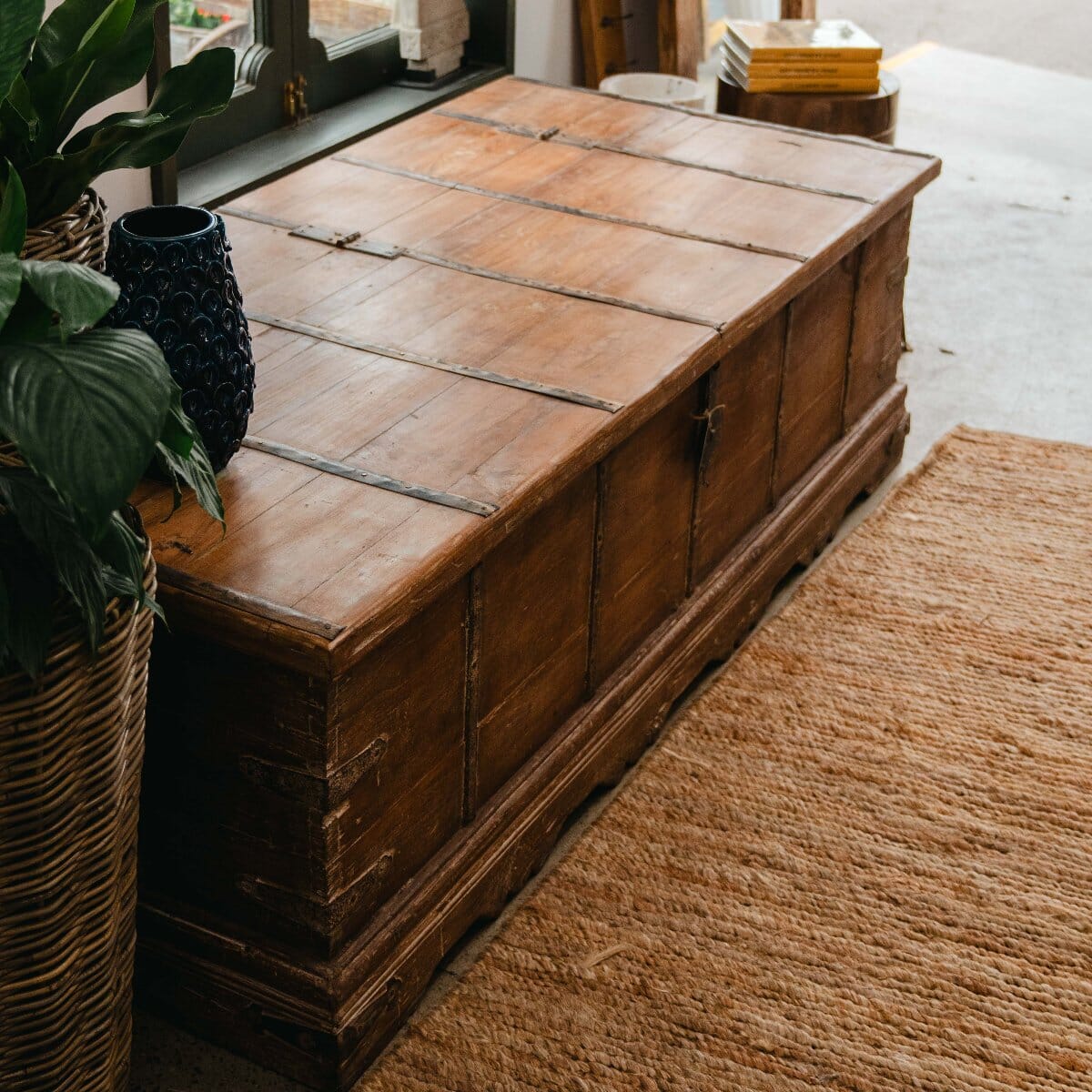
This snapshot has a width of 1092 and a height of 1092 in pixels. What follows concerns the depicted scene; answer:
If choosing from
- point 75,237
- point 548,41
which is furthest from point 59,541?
point 548,41

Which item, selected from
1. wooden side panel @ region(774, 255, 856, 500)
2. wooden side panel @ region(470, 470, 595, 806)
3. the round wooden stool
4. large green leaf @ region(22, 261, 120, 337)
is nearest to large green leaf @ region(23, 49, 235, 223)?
large green leaf @ region(22, 261, 120, 337)

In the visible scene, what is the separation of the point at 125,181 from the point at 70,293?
54.6 inches

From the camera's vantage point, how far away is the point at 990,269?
4.52 meters

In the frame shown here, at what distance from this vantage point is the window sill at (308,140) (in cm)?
286

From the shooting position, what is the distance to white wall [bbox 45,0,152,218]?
2.49 m

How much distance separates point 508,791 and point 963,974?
0.66 m

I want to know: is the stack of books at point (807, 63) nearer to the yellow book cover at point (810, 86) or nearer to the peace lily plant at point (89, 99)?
the yellow book cover at point (810, 86)

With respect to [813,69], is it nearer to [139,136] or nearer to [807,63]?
[807,63]

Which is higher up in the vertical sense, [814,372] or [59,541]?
[59,541]

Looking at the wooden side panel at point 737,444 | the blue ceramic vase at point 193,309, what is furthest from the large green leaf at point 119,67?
the wooden side panel at point 737,444

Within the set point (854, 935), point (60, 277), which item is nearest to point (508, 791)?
point (854, 935)

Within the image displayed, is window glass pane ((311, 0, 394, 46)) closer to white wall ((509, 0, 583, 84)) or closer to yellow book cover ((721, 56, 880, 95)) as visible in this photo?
white wall ((509, 0, 583, 84))

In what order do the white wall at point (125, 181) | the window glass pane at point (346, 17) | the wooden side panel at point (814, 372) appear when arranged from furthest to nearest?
the window glass pane at point (346, 17) < the wooden side panel at point (814, 372) < the white wall at point (125, 181)

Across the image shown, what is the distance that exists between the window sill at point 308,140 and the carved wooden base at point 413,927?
1115 millimetres
